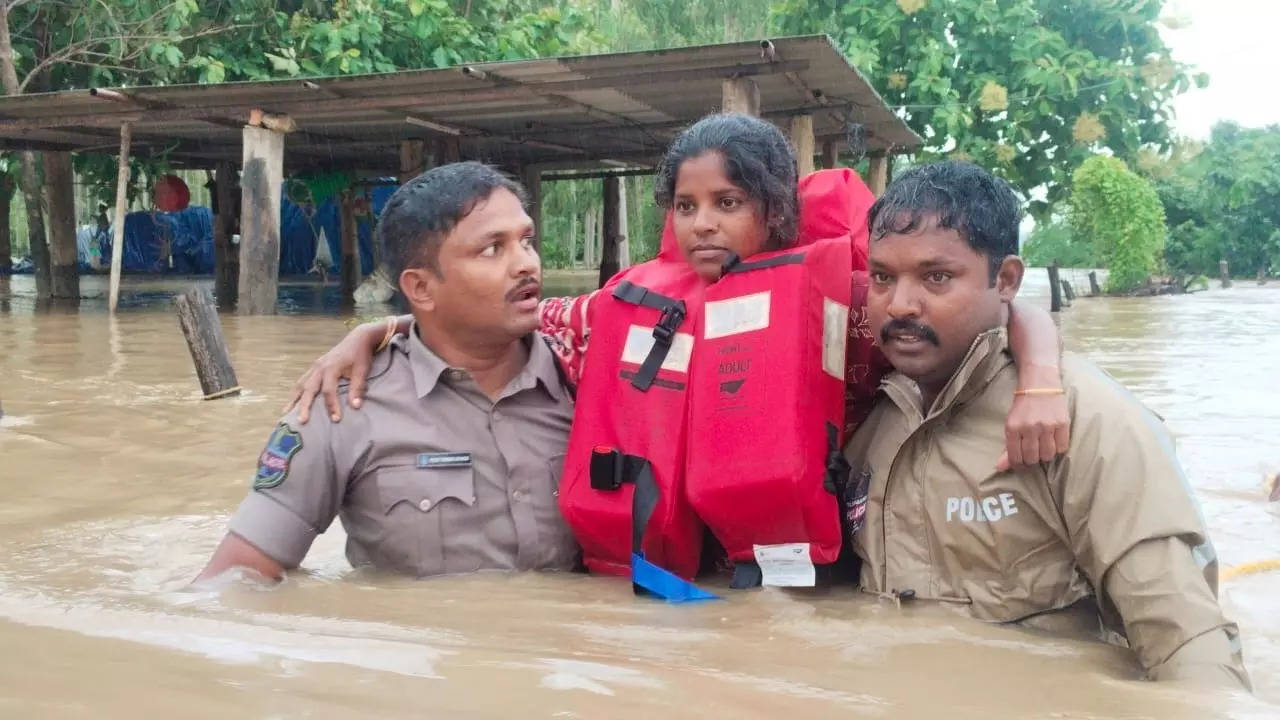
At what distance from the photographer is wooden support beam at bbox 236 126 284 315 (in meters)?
11.6

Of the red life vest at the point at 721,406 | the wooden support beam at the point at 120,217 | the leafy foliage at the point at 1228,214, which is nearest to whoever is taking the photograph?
the red life vest at the point at 721,406

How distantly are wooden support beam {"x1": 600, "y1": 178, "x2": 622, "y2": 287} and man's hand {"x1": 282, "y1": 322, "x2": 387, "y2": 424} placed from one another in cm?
1491

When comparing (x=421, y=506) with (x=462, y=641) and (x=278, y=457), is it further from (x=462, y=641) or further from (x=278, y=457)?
(x=462, y=641)

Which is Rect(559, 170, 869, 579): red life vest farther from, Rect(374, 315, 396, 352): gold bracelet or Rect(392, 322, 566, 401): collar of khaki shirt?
Rect(374, 315, 396, 352): gold bracelet

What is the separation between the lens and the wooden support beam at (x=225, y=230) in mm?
16594

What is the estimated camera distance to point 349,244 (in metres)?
18.5

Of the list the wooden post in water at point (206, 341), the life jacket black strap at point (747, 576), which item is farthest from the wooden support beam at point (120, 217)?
the life jacket black strap at point (747, 576)

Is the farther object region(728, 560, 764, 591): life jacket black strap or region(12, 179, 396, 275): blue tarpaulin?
region(12, 179, 396, 275): blue tarpaulin

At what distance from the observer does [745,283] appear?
2.56 m

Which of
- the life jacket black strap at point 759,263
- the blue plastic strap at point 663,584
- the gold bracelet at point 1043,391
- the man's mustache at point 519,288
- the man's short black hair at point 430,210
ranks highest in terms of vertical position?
the man's short black hair at point 430,210

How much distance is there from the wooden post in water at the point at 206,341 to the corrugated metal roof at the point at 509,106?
11.8ft

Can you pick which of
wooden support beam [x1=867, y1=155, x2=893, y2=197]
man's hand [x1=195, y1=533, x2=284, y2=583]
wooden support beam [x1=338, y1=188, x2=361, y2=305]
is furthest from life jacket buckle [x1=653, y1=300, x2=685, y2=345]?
wooden support beam [x1=338, y1=188, x2=361, y2=305]

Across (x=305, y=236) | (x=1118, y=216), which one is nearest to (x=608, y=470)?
(x=1118, y=216)

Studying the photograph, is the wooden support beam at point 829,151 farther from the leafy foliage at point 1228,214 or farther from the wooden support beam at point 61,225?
the leafy foliage at point 1228,214
